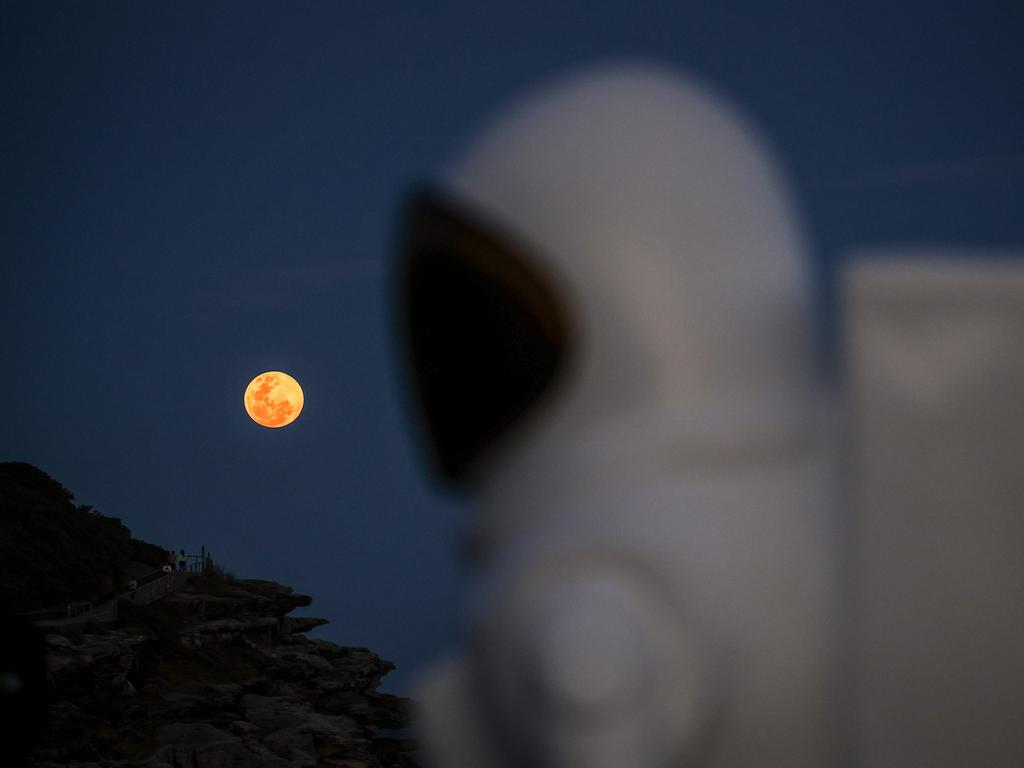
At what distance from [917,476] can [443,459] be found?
103cm

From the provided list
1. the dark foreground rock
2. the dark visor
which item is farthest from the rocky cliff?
the dark visor

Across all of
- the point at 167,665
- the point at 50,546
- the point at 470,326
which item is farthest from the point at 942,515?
the point at 50,546

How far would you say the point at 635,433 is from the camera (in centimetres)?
189

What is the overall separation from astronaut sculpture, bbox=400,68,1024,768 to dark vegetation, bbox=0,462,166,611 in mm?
19924

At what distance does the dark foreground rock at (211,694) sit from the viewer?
15727 mm

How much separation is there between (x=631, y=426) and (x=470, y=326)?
1.34ft

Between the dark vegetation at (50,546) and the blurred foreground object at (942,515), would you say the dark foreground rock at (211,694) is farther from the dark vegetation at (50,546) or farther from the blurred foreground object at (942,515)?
the blurred foreground object at (942,515)

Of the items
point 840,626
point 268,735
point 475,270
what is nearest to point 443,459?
point 475,270

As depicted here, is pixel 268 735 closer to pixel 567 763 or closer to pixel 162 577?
pixel 162 577

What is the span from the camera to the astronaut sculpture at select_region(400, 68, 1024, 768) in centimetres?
176

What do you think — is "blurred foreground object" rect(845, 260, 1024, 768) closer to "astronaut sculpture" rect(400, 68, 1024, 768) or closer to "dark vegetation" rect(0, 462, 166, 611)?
"astronaut sculpture" rect(400, 68, 1024, 768)

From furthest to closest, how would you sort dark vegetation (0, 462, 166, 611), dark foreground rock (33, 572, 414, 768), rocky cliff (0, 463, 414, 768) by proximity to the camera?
dark vegetation (0, 462, 166, 611)
rocky cliff (0, 463, 414, 768)
dark foreground rock (33, 572, 414, 768)

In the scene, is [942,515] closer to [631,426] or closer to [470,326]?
[631,426]

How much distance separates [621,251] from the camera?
188cm
